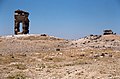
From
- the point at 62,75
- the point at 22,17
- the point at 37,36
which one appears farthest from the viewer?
the point at 22,17

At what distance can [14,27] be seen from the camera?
140 ft

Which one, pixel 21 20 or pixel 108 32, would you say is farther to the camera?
pixel 21 20

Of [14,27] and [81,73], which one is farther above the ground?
[14,27]

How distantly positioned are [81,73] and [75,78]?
0.86 meters

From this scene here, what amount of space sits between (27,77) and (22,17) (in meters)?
31.3

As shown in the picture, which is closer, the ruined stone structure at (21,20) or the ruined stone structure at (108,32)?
the ruined stone structure at (108,32)

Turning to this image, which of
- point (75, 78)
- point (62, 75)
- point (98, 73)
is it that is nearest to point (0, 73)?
point (62, 75)

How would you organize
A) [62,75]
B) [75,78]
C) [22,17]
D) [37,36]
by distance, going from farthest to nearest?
[22,17] → [37,36] → [62,75] → [75,78]

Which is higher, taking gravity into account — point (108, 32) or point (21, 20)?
point (21, 20)

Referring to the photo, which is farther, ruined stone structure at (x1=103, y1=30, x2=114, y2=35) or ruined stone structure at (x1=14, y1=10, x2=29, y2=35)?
ruined stone structure at (x1=14, y1=10, x2=29, y2=35)

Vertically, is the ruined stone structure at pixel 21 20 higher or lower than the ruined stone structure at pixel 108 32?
higher

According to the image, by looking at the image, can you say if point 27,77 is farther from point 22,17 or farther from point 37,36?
point 22,17

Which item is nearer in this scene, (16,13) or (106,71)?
(106,71)

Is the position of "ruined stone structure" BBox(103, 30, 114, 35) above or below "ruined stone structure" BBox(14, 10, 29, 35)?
below
